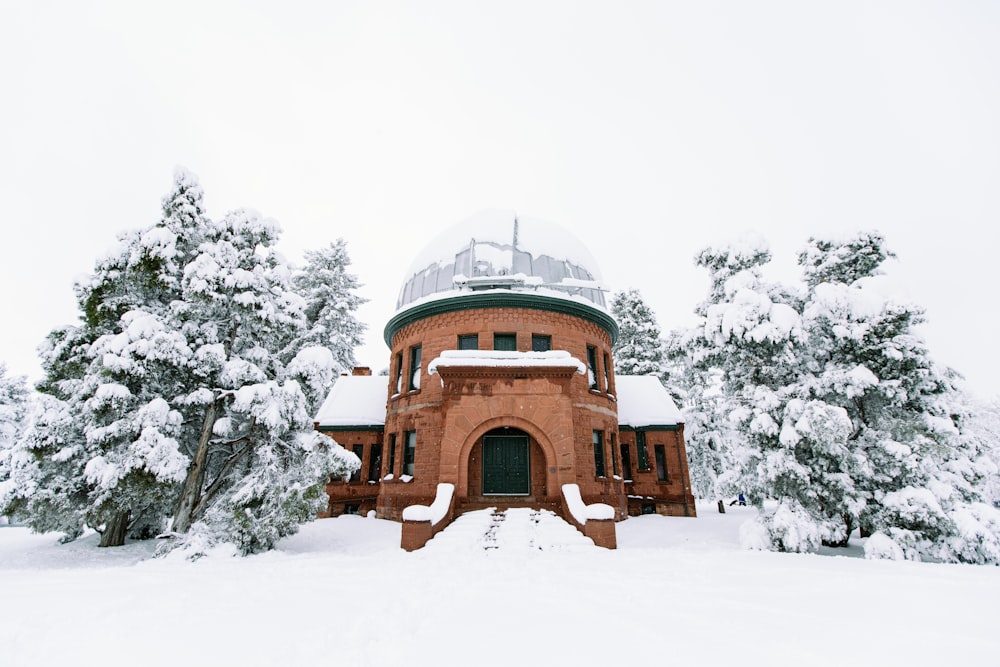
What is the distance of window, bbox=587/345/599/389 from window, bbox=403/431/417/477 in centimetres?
687

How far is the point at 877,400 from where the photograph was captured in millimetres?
10227

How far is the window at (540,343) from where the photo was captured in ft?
53.2

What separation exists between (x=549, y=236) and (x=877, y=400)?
39.5 feet

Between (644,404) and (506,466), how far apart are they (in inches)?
392

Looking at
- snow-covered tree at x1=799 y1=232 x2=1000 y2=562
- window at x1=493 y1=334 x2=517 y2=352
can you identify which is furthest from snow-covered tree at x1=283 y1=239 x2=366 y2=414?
snow-covered tree at x1=799 y1=232 x2=1000 y2=562

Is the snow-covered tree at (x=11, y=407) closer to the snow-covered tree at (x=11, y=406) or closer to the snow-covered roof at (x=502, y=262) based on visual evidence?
the snow-covered tree at (x=11, y=406)

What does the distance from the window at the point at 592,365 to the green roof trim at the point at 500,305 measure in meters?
1.17

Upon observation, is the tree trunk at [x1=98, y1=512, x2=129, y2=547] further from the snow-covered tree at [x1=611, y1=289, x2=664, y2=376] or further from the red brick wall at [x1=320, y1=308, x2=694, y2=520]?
the snow-covered tree at [x1=611, y1=289, x2=664, y2=376]

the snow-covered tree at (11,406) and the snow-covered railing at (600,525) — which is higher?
the snow-covered tree at (11,406)

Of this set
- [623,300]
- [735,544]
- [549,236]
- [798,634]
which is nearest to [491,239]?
[549,236]

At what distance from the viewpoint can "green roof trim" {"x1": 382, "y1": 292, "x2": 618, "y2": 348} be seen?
16.2 m

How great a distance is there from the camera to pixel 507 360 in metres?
13.6

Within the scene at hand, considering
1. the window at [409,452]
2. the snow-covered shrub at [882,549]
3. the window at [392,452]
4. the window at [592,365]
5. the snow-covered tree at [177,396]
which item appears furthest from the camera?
the window at [592,365]

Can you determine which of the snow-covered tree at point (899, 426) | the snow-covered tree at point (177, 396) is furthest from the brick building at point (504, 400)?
the snow-covered tree at point (899, 426)
